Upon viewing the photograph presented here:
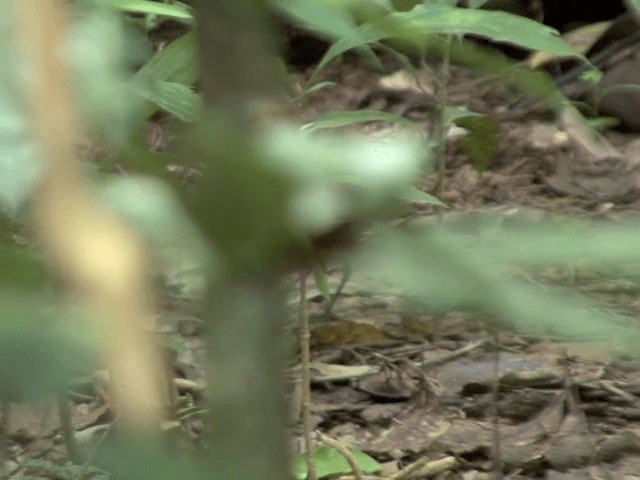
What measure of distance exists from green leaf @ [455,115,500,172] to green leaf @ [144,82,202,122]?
906 millimetres

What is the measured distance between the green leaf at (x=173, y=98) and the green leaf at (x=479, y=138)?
2.97 ft

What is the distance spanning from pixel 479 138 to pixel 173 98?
982 mm

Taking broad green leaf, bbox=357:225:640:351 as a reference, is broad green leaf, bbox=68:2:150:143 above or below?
above

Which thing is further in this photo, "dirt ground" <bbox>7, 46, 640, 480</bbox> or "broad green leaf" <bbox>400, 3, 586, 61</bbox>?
"dirt ground" <bbox>7, 46, 640, 480</bbox>

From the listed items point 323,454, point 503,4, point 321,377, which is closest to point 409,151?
point 323,454

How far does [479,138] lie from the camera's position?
6.32ft

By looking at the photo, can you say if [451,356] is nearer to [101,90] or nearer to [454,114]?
[454,114]

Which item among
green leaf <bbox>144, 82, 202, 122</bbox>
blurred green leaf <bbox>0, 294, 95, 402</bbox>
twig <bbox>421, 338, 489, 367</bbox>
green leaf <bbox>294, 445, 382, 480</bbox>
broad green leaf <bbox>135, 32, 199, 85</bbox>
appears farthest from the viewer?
twig <bbox>421, 338, 489, 367</bbox>

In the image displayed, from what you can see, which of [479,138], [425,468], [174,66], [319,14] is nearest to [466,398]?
[425,468]

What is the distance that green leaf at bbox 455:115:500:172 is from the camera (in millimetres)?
1910

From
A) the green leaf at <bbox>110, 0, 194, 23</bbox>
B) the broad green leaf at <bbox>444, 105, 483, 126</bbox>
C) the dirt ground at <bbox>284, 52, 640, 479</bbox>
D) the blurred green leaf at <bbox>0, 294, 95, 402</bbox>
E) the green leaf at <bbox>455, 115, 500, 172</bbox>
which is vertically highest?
the green leaf at <bbox>110, 0, 194, 23</bbox>

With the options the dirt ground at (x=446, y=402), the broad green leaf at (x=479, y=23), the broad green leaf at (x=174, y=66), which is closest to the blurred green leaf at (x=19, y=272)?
the broad green leaf at (x=479, y=23)

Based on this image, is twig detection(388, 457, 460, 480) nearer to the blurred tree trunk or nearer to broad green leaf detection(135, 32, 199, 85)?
broad green leaf detection(135, 32, 199, 85)

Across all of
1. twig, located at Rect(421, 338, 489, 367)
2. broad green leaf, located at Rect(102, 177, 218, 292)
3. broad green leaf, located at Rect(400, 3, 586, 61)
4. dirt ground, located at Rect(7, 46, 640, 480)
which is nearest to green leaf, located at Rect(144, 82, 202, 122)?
broad green leaf, located at Rect(400, 3, 586, 61)
